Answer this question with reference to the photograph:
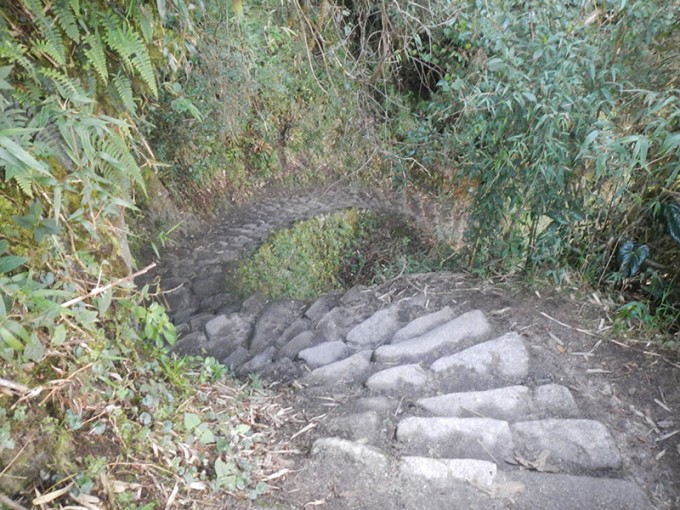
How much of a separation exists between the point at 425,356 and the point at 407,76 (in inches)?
228

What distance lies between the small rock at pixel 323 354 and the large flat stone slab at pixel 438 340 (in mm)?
309

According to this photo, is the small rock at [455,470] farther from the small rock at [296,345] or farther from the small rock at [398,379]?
the small rock at [296,345]

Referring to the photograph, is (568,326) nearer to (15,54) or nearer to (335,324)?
(335,324)

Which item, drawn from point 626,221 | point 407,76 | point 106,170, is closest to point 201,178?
point 407,76

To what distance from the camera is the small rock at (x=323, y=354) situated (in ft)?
9.97

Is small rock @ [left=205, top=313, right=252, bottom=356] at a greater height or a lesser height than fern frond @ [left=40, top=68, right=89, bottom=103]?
lesser

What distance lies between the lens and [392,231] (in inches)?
281

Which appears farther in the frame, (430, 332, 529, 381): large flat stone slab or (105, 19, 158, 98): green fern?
(430, 332, 529, 381): large flat stone slab

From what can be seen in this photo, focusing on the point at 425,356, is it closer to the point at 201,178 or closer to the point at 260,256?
the point at 260,256

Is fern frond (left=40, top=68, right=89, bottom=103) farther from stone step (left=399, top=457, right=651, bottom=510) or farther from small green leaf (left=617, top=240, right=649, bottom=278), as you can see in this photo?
small green leaf (left=617, top=240, right=649, bottom=278)

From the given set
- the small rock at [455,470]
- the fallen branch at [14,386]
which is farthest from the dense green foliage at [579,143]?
the fallen branch at [14,386]

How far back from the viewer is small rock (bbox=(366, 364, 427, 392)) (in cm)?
258

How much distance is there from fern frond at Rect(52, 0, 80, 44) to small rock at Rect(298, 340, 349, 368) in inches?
83.1

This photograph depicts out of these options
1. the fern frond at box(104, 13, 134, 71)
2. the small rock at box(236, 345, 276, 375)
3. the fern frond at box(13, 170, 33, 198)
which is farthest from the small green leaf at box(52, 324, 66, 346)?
the small rock at box(236, 345, 276, 375)
